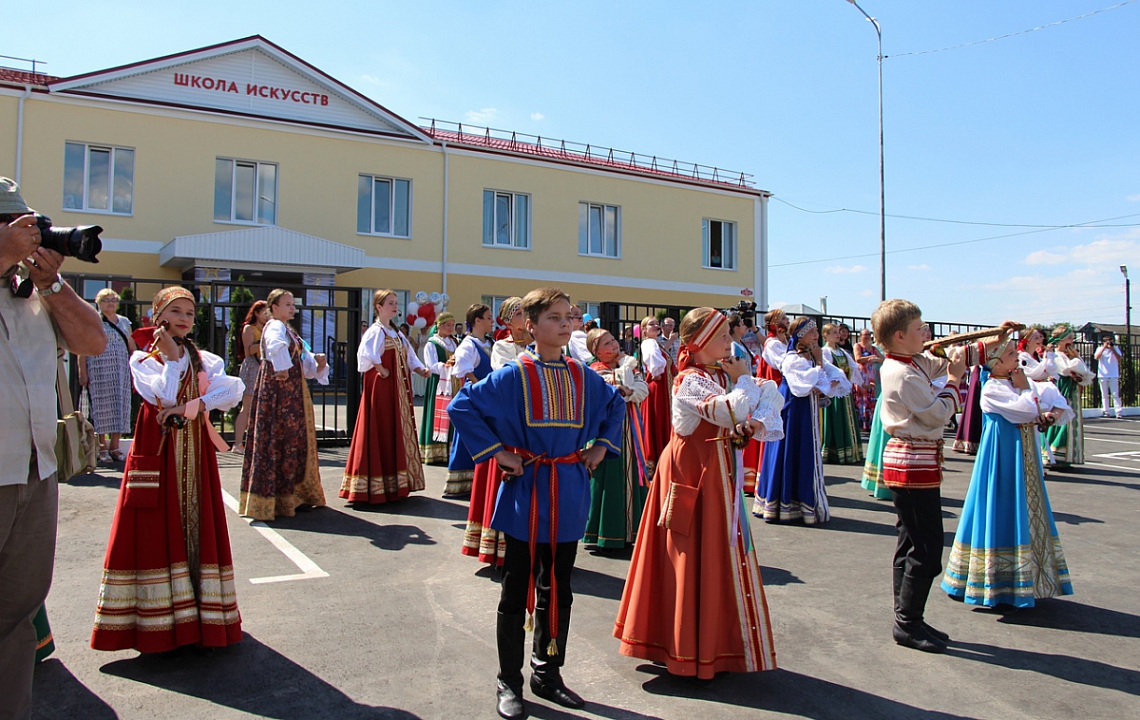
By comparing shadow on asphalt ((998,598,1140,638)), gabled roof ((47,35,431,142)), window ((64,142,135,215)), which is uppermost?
gabled roof ((47,35,431,142))

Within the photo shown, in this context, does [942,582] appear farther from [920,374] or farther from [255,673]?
[255,673]

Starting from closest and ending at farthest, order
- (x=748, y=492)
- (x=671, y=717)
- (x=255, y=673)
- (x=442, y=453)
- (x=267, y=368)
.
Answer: (x=671, y=717) < (x=255, y=673) < (x=267, y=368) < (x=748, y=492) < (x=442, y=453)

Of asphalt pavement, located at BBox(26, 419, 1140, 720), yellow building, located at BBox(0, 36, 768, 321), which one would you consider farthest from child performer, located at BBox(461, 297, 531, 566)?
yellow building, located at BBox(0, 36, 768, 321)

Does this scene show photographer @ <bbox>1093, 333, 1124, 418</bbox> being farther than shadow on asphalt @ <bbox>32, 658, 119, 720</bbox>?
Yes

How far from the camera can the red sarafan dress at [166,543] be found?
395 cm

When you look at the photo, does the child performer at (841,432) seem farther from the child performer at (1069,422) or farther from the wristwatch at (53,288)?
the wristwatch at (53,288)

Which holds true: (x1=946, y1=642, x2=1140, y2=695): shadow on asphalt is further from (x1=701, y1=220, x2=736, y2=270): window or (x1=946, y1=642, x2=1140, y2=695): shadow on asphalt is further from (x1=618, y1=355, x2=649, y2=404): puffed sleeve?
(x1=701, y1=220, x2=736, y2=270): window

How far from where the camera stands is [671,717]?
353cm

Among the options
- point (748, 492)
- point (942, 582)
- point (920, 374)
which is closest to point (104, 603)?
point (920, 374)

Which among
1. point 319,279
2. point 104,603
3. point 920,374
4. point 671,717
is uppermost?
point 319,279

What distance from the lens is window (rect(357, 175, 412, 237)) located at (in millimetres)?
22344

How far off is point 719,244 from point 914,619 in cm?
2494

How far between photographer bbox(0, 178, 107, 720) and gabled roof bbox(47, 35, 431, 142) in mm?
19181

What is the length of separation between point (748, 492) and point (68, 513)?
23.1ft
